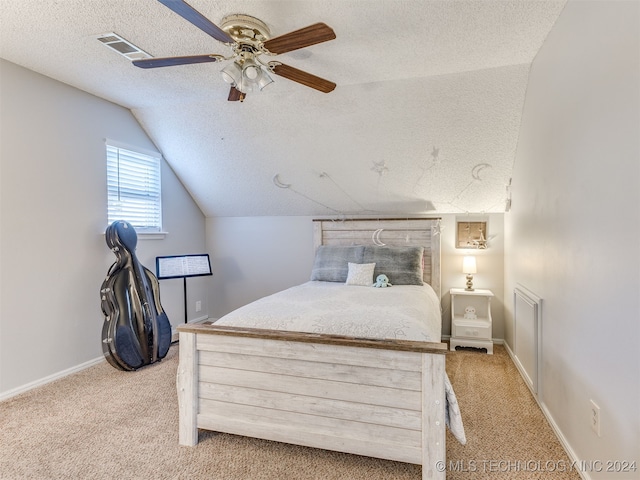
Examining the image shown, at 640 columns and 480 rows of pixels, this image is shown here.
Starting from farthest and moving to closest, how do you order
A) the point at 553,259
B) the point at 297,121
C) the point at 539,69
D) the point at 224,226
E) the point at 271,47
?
1. the point at 224,226
2. the point at 297,121
3. the point at 539,69
4. the point at 553,259
5. the point at 271,47

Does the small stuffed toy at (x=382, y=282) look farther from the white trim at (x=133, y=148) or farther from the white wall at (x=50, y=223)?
the white trim at (x=133, y=148)

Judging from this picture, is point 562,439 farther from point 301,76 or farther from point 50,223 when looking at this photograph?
point 50,223

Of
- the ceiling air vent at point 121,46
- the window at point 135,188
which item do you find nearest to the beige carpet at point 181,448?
the window at point 135,188

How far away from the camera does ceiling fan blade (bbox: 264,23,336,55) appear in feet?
5.07

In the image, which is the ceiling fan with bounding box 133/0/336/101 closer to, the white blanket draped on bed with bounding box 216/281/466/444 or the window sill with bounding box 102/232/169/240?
the white blanket draped on bed with bounding box 216/281/466/444

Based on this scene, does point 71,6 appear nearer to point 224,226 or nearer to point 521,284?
point 224,226

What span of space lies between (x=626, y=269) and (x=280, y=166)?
3.14m

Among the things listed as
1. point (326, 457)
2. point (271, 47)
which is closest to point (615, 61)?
point (271, 47)

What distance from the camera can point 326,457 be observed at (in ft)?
6.18

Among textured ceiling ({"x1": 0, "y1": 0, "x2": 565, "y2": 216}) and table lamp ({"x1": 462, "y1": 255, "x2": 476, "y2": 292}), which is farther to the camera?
table lamp ({"x1": 462, "y1": 255, "x2": 476, "y2": 292})

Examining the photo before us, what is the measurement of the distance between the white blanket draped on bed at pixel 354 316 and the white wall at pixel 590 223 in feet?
2.06

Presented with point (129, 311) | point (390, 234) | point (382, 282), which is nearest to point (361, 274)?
point (382, 282)

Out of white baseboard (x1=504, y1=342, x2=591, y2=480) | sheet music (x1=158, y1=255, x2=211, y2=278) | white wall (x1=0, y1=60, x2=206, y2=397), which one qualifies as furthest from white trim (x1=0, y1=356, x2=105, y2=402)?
white baseboard (x1=504, y1=342, x2=591, y2=480)

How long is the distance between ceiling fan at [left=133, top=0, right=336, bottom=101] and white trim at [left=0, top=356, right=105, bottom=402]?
101 inches
